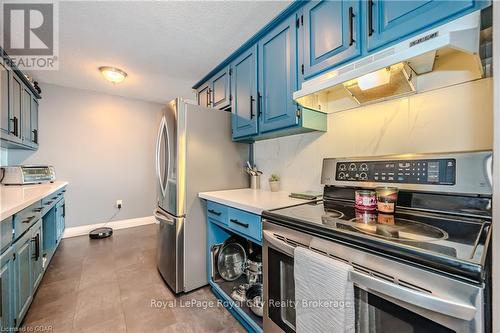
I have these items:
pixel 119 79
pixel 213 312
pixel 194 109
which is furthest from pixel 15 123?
pixel 213 312

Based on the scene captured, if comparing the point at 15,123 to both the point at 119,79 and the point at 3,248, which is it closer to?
the point at 119,79

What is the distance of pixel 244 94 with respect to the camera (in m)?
1.90

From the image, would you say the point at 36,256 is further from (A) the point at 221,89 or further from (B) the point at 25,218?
(A) the point at 221,89

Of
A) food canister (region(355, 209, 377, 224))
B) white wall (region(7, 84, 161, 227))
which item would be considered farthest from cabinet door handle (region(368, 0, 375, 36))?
white wall (region(7, 84, 161, 227))

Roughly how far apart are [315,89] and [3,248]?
1.86 metres

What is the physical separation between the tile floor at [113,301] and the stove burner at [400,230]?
115cm

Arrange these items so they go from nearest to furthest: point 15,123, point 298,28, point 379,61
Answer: point 379,61
point 298,28
point 15,123

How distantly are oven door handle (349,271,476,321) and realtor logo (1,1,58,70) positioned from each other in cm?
253

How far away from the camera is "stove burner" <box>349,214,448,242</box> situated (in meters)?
0.72

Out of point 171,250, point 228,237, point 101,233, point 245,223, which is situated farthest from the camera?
point 101,233

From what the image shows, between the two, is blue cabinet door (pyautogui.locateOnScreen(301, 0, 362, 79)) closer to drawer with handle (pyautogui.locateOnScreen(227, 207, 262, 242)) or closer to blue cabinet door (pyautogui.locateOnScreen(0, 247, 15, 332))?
drawer with handle (pyautogui.locateOnScreen(227, 207, 262, 242))

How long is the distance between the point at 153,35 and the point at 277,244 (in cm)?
204

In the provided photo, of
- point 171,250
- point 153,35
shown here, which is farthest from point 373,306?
point 153,35

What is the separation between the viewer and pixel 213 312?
5.19 ft
